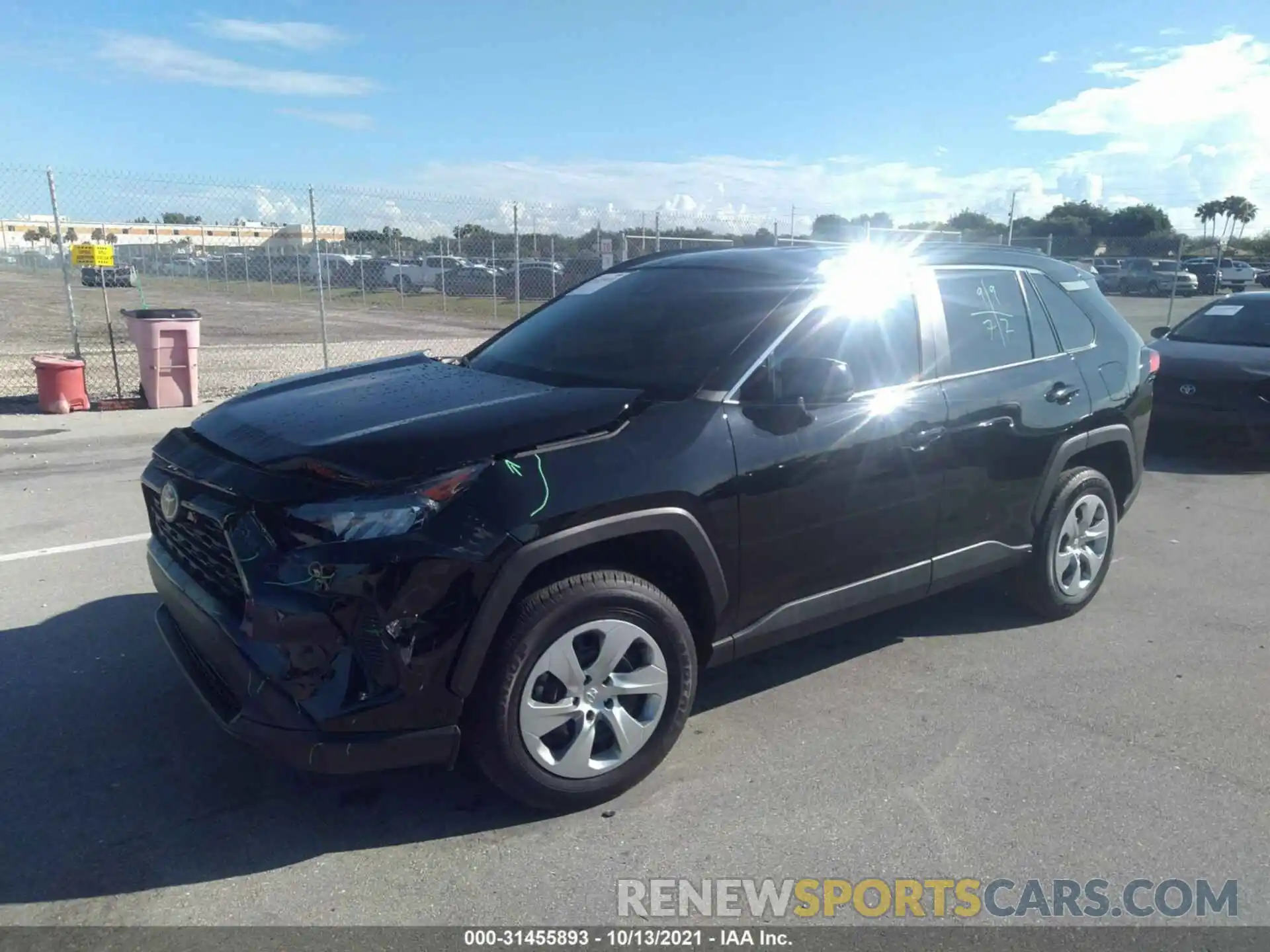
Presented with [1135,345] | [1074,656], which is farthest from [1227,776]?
[1135,345]

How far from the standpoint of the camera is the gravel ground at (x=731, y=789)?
289 centimetres

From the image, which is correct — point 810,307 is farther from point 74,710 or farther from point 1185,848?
point 74,710

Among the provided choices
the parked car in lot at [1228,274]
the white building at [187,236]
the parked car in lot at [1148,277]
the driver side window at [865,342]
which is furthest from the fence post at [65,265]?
the parked car in lot at [1228,274]

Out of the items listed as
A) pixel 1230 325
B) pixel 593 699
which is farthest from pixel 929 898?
pixel 1230 325

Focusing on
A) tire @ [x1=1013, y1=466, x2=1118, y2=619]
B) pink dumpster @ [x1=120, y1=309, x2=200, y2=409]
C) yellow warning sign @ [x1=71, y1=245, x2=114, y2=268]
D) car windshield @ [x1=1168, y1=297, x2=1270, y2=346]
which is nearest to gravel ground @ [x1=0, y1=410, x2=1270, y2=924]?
tire @ [x1=1013, y1=466, x2=1118, y2=619]

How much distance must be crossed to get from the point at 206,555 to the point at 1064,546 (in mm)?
3911

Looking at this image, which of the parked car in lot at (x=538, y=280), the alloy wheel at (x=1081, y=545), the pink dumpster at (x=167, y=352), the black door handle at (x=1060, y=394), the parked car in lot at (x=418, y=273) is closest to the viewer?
the black door handle at (x=1060, y=394)

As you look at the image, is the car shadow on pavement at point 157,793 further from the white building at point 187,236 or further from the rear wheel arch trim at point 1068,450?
the white building at point 187,236

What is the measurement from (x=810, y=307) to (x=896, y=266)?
0.63 m

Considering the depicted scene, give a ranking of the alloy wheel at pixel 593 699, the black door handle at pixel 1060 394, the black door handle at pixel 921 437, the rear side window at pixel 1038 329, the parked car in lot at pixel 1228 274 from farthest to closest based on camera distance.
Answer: the parked car in lot at pixel 1228 274
the rear side window at pixel 1038 329
the black door handle at pixel 1060 394
the black door handle at pixel 921 437
the alloy wheel at pixel 593 699

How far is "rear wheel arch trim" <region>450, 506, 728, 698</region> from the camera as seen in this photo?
9.47 feet

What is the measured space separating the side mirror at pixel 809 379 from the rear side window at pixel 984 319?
37.6 inches

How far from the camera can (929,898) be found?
2.89m

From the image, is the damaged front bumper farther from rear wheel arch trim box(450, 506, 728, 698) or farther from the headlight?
the headlight
